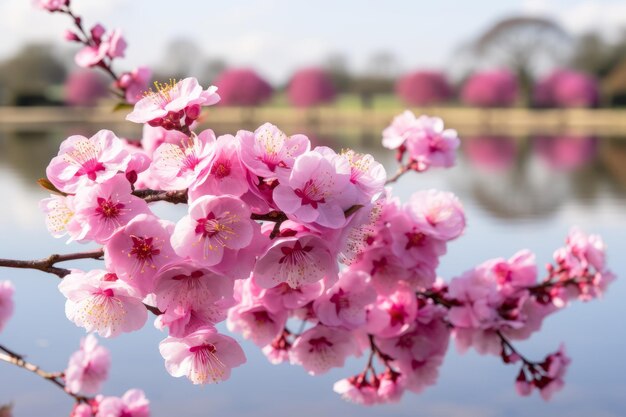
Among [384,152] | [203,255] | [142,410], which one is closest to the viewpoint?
[203,255]

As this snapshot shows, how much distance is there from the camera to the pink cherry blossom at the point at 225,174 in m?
0.81

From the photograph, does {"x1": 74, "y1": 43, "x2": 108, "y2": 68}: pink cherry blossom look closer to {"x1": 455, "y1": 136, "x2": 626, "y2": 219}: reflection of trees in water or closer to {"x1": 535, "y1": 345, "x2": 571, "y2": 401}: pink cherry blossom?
{"x1": 535, "y1": 345, "x2": 571, "y2": 401}: pink cherry blossom

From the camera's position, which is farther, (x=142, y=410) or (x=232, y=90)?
(x=232, y=90)

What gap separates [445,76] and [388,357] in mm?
23937

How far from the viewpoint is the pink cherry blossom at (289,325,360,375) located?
1356 mm

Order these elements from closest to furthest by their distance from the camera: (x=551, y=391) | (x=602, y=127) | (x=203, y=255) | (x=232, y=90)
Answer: (x=203, y=255), (x=551, y=391), (x=602, y=127), (x=232, y=90)

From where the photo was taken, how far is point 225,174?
2.70 feet

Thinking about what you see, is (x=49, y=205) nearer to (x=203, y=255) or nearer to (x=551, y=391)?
(x=203, y=255)

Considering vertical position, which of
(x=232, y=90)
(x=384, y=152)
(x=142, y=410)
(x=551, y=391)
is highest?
(x=232, y=90)

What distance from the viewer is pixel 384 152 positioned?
8562mm

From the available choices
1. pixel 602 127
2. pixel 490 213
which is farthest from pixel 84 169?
pixel 602 127

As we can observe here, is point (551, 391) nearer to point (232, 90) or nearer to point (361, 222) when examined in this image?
point (361, 222)

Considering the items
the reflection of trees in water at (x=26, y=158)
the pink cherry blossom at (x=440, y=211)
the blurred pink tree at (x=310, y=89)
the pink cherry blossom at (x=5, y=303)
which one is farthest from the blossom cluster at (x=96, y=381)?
the blurred pink tree at (x=310, y=89)

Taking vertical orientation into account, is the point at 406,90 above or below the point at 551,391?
above
